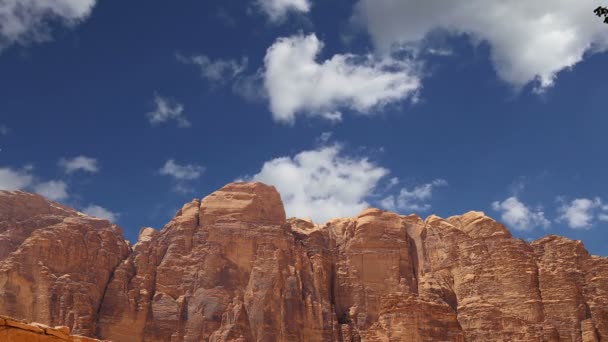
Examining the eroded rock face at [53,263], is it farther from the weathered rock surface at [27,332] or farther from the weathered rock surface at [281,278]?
the weathered rock surface at [27,332]

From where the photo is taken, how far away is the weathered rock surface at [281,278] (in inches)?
3359

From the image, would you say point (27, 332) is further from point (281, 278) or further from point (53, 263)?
point (281, 278)

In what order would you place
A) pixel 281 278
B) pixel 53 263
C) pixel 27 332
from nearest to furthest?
pixel 27 332, pixel 53 263, pixel 281 278

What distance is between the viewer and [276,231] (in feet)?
323

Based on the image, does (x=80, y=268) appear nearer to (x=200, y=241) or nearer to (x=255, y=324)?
(x=200, y=241)

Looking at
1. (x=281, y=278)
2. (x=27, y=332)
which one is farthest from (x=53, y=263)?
(x=27, y=332)

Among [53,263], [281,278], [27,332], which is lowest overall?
[27,332]

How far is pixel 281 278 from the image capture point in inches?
3681

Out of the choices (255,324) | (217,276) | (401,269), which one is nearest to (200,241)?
(217,276)

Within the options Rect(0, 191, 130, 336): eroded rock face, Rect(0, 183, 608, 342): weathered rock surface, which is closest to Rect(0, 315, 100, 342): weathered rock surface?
Rect(0, 183, 608, 342): weathered rock surface

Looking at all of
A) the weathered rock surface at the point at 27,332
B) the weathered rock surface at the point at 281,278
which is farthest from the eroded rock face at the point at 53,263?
the weathered rock surface at the point at 27,332

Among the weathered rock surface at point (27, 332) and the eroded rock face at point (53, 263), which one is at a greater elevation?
the eroded rock face at point (53, 263)

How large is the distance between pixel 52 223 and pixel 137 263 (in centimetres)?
1196

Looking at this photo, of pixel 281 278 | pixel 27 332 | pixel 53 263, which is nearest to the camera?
pixel 27 332
